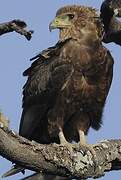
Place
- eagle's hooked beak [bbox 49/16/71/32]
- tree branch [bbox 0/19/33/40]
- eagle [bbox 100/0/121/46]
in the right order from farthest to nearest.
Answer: eagle's hooked beak [bbox 49/16/71/32]
eagle [bbox 100/0/121/46]
tree branch [bbox 0/19/33/40]

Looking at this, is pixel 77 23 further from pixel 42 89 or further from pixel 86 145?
pixel 86 145

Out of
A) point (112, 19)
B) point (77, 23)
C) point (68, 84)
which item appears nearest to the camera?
point (112, 19)

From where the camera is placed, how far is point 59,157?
191 inches

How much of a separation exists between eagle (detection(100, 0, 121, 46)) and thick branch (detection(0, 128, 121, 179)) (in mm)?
1052

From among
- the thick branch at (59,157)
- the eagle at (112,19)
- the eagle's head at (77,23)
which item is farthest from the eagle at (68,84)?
the eagle at (112,19)

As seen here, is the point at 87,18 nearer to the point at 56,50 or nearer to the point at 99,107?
the point at 56,50

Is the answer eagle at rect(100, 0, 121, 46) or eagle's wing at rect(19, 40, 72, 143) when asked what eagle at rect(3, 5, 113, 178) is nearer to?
eagle's wing at rect(19, 40, 72, 143)

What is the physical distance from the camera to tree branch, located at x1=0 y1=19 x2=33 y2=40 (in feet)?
12.6

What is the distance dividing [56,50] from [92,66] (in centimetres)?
48

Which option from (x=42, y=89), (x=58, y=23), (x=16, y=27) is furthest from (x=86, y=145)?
(x=16, y=27)

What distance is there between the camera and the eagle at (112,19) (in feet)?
14.7

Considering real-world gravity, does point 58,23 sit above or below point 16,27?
below

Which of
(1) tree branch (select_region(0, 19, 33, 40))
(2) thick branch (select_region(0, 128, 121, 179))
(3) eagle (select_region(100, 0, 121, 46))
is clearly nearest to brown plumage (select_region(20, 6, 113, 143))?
(2) thick branch (select_region(0, 128, 121, 179))

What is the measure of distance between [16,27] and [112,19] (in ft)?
3.27
